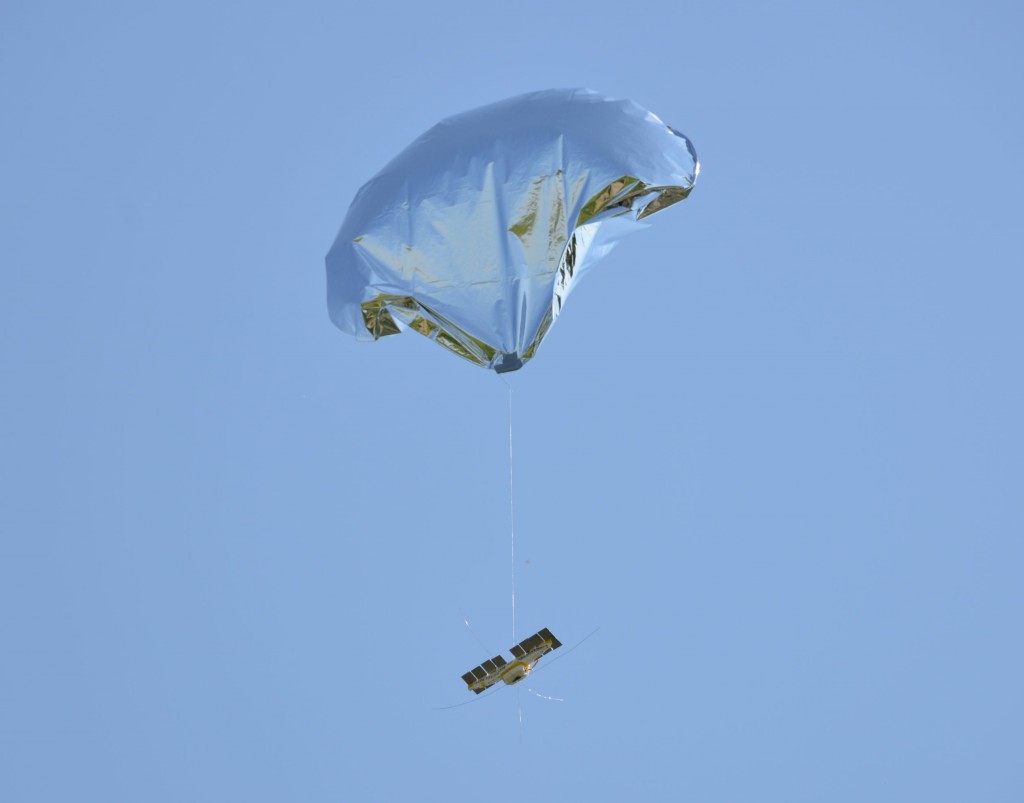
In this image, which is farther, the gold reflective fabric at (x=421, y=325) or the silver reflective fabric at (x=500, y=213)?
the gold reflective fabric at (x=421, y=325)

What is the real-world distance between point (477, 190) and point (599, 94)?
2514 mm

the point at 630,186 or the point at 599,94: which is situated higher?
the point at 599,94

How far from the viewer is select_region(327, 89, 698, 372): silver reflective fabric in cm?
2580

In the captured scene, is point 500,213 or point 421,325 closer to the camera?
point 500,213

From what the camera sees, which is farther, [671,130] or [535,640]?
[671,130]

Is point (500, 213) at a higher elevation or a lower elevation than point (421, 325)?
higher

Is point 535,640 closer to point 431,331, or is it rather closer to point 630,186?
point 431,331

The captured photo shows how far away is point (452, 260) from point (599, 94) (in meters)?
3.31

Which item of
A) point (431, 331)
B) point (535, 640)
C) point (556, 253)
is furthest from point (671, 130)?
point (535, 640)

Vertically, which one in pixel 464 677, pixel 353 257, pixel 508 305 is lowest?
pixel 464 677

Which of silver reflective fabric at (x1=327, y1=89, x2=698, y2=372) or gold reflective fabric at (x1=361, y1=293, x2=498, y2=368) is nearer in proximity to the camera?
silver reflective fabric at (x1=327, y1=89, x2=698, y2=372)

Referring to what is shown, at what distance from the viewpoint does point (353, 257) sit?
26.5 metres

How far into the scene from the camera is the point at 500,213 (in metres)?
25.8

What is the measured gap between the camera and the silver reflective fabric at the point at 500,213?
84.6ft
